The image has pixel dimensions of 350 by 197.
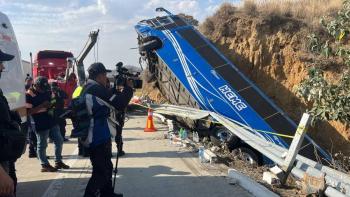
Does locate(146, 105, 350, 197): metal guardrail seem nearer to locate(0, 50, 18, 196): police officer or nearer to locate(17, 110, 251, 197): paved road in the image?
locate(17, 110, 251, 197): paved road

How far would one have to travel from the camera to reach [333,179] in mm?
6699

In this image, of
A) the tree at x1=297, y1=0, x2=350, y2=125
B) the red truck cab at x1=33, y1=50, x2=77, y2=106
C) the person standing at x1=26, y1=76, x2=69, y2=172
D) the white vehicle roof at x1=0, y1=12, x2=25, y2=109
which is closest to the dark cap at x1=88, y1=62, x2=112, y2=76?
the white vehicle roof at x1=0, y1=12, x2=25, y2=109

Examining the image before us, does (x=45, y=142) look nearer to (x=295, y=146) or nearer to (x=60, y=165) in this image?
(x=60, y=165)

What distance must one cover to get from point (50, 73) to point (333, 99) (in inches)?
646

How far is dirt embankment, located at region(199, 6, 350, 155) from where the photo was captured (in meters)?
16.2

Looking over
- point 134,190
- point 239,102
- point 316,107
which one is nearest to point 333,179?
point 316,107

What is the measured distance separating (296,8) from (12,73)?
1459 cm

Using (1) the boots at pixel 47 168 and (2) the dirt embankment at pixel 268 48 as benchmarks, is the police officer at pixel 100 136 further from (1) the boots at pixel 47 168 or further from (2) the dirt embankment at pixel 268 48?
(2) the dirt embankment at pixel 268 48

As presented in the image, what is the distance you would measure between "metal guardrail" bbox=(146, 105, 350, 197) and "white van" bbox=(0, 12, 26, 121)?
4.78 m

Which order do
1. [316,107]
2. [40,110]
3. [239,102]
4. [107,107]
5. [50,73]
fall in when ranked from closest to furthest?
[107,107]
[316,107]
[40,110]
[239,102]
[50,73]

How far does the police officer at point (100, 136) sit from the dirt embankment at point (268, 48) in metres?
11.4

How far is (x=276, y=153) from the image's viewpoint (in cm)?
865

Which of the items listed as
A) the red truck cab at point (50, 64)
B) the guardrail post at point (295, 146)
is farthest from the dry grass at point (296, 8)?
the guardrail post at point (295, 146)

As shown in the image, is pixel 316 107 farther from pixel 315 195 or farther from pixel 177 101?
pixel 177 101
